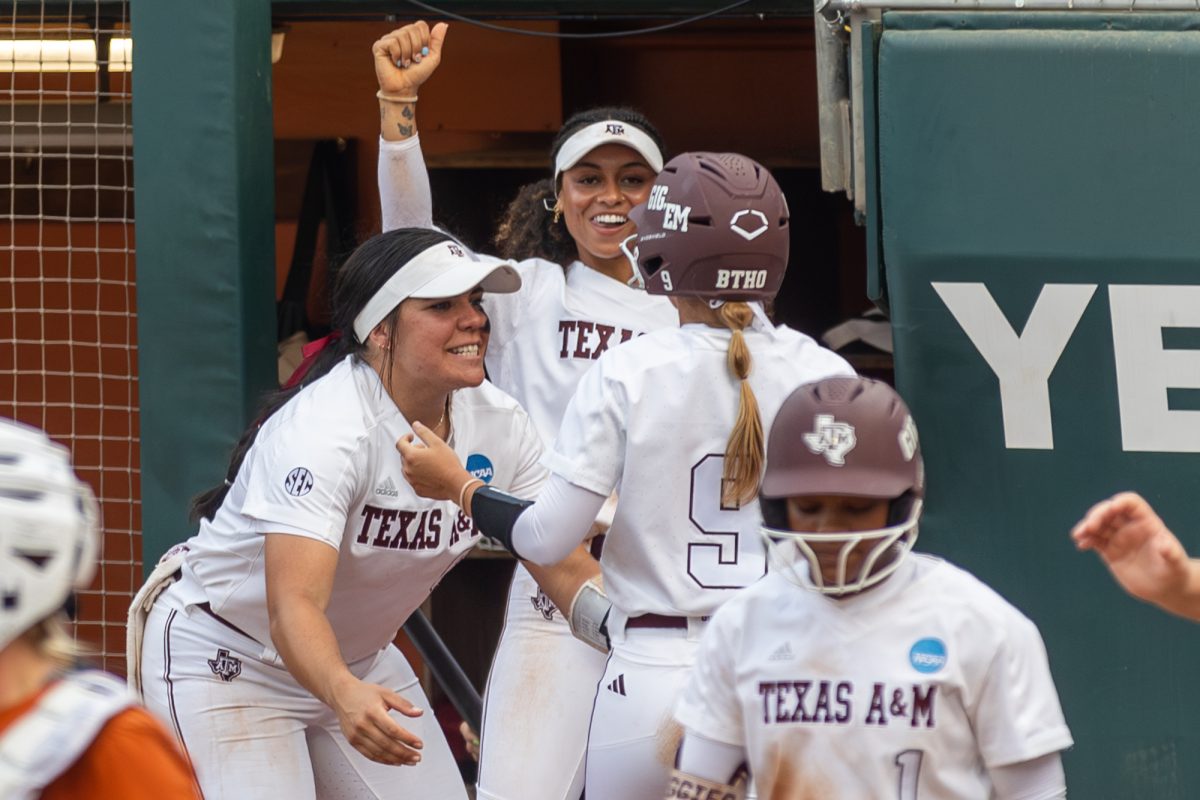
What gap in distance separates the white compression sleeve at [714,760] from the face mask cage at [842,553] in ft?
0.85

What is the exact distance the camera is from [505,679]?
4.21 m

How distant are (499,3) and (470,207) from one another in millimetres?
1945

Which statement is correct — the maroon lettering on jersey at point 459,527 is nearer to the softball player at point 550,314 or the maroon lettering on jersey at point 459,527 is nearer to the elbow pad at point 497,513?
the softball player at point 550,314

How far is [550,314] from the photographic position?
4406mm

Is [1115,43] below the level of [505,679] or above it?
above

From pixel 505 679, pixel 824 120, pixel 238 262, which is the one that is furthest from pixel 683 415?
pixel 238 262

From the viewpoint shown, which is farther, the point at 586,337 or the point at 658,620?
the point at 586,337

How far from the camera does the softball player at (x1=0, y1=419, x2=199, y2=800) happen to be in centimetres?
196

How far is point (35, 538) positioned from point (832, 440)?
1.10 m

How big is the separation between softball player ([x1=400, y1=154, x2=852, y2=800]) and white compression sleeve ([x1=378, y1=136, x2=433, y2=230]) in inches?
50.4

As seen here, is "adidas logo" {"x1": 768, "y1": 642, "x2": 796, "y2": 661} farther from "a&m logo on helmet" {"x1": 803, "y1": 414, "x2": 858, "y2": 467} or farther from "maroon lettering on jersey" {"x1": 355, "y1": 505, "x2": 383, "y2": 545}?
"maroon lettering on jersey" {"x1": 355, "y1": 505, "x2": 383, "y2": 545}

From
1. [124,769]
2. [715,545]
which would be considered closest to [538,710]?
[715,545]

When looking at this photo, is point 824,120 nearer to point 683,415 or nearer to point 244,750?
point 683,415

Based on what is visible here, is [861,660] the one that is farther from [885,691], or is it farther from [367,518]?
[367,518]
